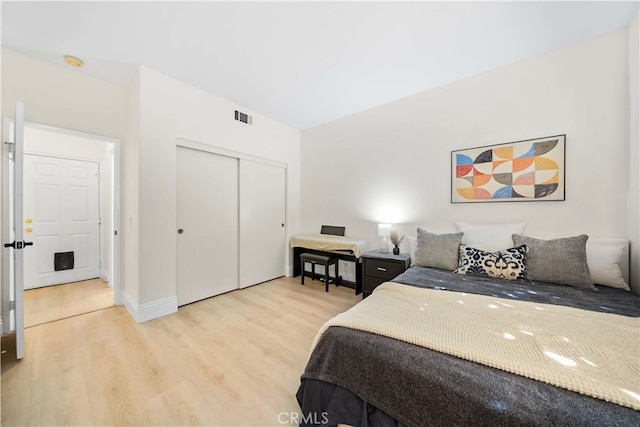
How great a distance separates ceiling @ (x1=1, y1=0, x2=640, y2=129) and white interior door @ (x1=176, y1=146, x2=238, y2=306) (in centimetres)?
100

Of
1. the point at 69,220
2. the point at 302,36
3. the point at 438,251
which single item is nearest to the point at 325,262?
the point at 438,251

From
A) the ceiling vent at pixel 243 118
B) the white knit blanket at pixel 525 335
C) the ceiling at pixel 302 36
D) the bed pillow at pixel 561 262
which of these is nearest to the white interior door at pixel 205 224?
the ceiling vent at pixel 243 118

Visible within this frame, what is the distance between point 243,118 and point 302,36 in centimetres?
165

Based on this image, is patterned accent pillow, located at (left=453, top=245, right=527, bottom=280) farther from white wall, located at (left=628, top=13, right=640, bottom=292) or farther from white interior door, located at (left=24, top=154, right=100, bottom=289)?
white interior door, located at (left=24, top=154, right=100, bottom=289)

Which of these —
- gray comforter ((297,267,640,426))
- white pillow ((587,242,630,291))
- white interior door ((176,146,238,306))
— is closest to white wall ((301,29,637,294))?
white pillow ((587,242,630,291))

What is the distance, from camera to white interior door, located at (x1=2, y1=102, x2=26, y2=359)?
1.77 m

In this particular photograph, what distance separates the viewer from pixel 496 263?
1991mm

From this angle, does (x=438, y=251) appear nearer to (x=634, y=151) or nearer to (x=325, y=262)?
(x=325, y=262)

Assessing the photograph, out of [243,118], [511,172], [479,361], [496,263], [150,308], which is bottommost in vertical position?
[150,308]

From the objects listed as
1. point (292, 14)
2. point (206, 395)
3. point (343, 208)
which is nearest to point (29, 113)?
point (292, 14)

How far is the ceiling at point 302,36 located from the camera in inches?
68.7

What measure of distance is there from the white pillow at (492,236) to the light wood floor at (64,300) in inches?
164

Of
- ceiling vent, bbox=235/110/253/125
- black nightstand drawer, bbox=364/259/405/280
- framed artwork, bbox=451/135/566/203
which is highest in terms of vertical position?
ceiling vent, bbox=235/110/253/125

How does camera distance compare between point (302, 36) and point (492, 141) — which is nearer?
point (302, 36)
